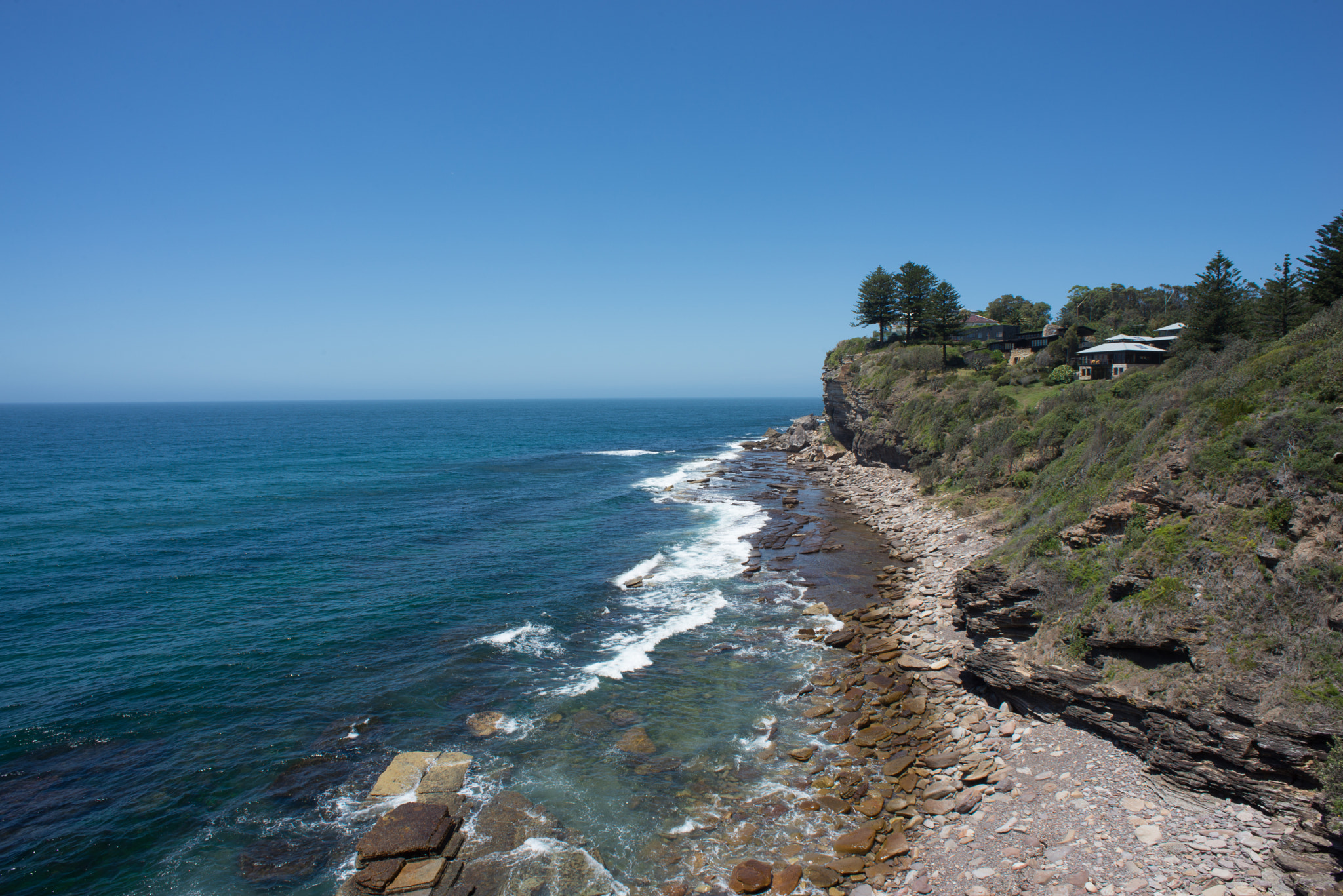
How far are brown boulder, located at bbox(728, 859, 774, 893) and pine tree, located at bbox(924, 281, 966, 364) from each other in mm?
56577

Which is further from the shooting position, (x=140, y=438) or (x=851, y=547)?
(x=140, y=438)

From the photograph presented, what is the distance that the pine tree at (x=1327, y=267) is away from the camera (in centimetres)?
2517

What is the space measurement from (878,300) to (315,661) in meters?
67.3

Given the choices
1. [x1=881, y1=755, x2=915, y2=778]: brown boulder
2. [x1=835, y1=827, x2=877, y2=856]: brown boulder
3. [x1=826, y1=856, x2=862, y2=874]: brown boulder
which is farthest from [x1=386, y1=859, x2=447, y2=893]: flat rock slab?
[x1=881, y1=755, x2=915, y2=778]: brown boulder

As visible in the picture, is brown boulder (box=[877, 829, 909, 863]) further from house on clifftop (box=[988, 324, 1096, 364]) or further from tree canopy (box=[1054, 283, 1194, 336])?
tree canopy (box=[1054, 283, 1194, 336])

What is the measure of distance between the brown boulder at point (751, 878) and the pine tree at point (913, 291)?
207ft

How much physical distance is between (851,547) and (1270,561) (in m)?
23.3

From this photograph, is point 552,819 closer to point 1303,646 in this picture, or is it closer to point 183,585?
point 1303,646

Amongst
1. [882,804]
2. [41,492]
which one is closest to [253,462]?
[41,492]

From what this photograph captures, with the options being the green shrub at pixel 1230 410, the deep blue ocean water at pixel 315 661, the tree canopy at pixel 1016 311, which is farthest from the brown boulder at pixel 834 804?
the tree canopy at pixel 1016 311

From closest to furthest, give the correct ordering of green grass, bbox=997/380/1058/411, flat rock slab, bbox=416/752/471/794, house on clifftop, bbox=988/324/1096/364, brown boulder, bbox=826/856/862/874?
1. brown boulder, bbox=826/856/862/874
2. flat rock slab, bbox=416/752/471/794
3. green grass, bbox=997/380/1058/411
4. house on clifftop, bbox=988/324/1096/364

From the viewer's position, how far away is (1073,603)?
694 inches

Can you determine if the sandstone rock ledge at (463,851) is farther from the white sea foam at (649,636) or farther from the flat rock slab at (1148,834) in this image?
the flat rock slab at (1148,834)

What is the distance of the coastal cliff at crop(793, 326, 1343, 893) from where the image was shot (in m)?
11.5
